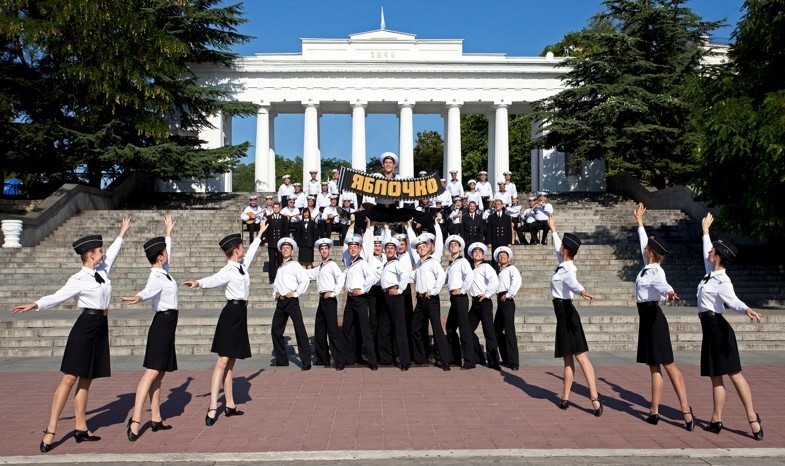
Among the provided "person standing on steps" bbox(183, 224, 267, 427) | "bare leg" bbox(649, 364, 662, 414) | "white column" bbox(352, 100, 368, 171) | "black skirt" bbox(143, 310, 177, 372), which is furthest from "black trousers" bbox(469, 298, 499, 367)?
"white column" bbox(352, 100, 368, 171)

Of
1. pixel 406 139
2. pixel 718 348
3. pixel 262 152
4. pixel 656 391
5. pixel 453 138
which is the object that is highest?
pixel 453 138

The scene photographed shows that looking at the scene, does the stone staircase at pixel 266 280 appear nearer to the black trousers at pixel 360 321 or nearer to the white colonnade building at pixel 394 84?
the black trousers at pixel 360 321

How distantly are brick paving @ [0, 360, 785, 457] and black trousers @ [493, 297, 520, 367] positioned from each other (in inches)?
12.1

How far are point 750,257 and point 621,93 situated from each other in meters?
14.9

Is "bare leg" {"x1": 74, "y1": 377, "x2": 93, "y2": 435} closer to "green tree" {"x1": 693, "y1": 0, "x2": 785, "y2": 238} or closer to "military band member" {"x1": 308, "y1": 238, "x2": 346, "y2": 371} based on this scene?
"military band member" {"x1": 308, "y1": 238, "x2": 346, "y2": 371}

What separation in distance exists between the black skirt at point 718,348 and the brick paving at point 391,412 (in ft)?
2.17

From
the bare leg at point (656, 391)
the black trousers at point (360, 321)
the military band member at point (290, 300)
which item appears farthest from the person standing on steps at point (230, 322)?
the bare leg at point (656, 391)

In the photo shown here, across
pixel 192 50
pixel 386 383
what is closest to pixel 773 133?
pixel 386 383

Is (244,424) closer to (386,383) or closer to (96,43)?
(386,383)

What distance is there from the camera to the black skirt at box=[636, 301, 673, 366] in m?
7.19

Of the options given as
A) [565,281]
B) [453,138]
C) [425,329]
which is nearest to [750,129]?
[425,329]

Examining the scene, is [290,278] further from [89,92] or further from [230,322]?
[89,92]

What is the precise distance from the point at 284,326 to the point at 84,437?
13.0 ft

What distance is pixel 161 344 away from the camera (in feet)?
22.5
